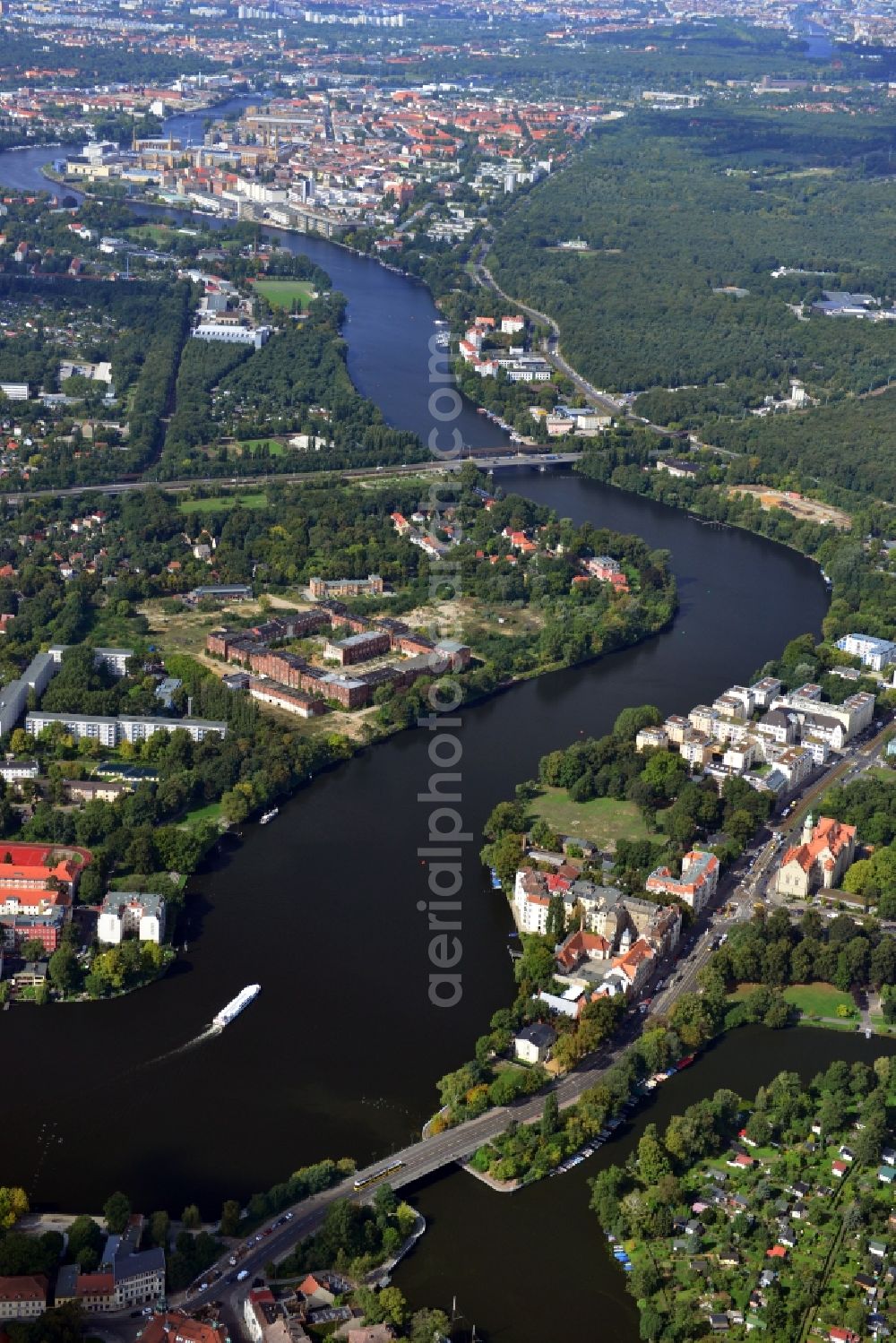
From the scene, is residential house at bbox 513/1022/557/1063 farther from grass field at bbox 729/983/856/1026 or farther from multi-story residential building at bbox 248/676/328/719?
multi-story residential building at bbox 248/676/328/719

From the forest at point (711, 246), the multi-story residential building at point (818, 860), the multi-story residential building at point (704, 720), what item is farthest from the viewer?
the forest at point (711, 246)

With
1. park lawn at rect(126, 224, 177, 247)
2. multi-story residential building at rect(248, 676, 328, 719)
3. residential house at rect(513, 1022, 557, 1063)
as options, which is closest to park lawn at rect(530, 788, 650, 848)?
multi-story residential building at rect(248, 676, 328, 719)

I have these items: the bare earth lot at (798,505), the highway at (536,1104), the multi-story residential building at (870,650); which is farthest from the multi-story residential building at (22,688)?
the bare earth lot at (798,505)

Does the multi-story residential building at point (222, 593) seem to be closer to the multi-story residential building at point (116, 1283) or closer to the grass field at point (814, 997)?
the grass field at point (814, 997)

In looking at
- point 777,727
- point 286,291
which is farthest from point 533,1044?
point 286,291

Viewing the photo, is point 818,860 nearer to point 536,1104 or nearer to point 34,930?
point 536,1104

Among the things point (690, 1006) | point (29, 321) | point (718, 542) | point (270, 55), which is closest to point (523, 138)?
point (270, 55)

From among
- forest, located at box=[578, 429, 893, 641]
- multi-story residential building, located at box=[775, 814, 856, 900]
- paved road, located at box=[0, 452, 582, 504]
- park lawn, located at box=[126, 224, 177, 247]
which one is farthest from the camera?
park lawn, located at box=[126, 224, 177, 247]
